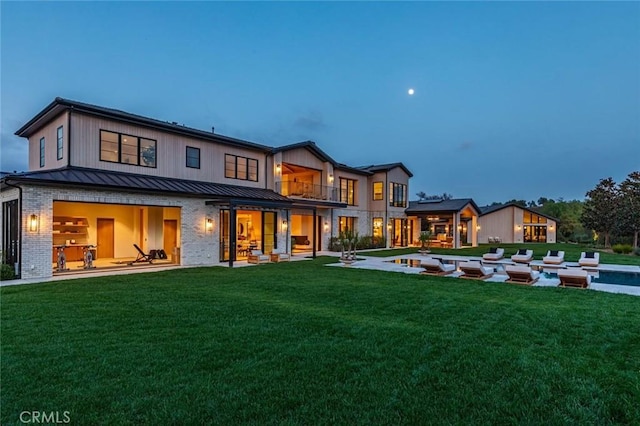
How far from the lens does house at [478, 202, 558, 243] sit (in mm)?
37344

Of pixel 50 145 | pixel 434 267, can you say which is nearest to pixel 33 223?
pixel 50 145

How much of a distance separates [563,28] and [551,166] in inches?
1376

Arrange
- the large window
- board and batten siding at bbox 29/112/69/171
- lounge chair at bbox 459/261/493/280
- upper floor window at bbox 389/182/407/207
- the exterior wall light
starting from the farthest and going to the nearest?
upper floor window at bbox 389/182/407/207 → the large window → board and batten siding at bbox 29/112/69/171 → lounge chair at bbox 459/261/493/280 → the exterior wall light

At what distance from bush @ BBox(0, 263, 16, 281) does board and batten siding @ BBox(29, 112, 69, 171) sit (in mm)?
4237

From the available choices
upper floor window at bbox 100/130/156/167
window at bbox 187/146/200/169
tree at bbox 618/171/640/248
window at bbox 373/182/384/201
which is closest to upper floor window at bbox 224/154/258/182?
window at bbox 187/146/200/169

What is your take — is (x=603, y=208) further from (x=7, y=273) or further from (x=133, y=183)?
(x=7, y=273)

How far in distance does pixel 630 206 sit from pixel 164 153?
3266cm

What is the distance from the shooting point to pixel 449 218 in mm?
30234

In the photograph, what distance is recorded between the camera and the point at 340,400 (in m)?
3.70

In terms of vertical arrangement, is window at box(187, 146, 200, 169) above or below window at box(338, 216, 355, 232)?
above

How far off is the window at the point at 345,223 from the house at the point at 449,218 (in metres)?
5.96

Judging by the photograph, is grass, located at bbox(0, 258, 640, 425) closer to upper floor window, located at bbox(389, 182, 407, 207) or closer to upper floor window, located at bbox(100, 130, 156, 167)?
upper floor window, located at bbox(100, 130, 156, 167)

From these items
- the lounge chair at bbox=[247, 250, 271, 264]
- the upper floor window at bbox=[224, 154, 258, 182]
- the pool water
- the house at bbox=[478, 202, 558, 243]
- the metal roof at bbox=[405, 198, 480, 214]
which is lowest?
the pool water

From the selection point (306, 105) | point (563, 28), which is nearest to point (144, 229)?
point (563, 28)
